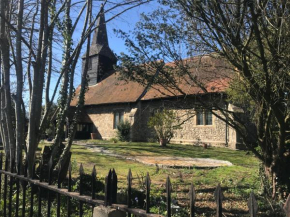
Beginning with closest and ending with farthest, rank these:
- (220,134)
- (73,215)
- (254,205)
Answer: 1. (254,205)
2. (73,215)
3. (220,134)

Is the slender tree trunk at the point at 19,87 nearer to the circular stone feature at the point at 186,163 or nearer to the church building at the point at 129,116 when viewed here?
the circular stone feature at the point at 186,163

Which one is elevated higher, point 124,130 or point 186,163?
point 124,130

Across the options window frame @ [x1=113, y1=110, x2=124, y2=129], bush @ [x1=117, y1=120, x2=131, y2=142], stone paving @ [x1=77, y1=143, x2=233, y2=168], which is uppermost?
window frame @ [x1=113, y1=110, x2=124, y2=129]

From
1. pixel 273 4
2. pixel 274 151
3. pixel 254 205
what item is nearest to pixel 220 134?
pixel 274 151

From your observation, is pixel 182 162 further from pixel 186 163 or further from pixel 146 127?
pixel 146 127

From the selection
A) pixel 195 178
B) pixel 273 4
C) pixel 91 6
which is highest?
pixel 91 6

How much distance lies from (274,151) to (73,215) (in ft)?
11.9

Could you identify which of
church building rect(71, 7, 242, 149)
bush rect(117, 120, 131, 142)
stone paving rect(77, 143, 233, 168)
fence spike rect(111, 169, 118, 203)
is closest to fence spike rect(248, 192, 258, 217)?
fence spike rect(111, 169, 118, 203)

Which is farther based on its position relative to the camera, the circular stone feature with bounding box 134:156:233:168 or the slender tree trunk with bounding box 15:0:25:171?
the circular stone feature with bounding box 134:156:233:168

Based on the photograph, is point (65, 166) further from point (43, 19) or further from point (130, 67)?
point (43, 19)

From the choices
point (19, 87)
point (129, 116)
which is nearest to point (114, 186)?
point (19, 87)

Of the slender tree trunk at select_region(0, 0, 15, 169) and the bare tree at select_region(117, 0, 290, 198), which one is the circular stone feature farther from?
the slender tree trunk at select_region(0, 0, 15, 169)

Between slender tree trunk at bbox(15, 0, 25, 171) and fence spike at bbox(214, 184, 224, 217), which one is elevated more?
slender tree trunk at bbox(15, 0, 25, 171)

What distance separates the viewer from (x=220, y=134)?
17938mm
